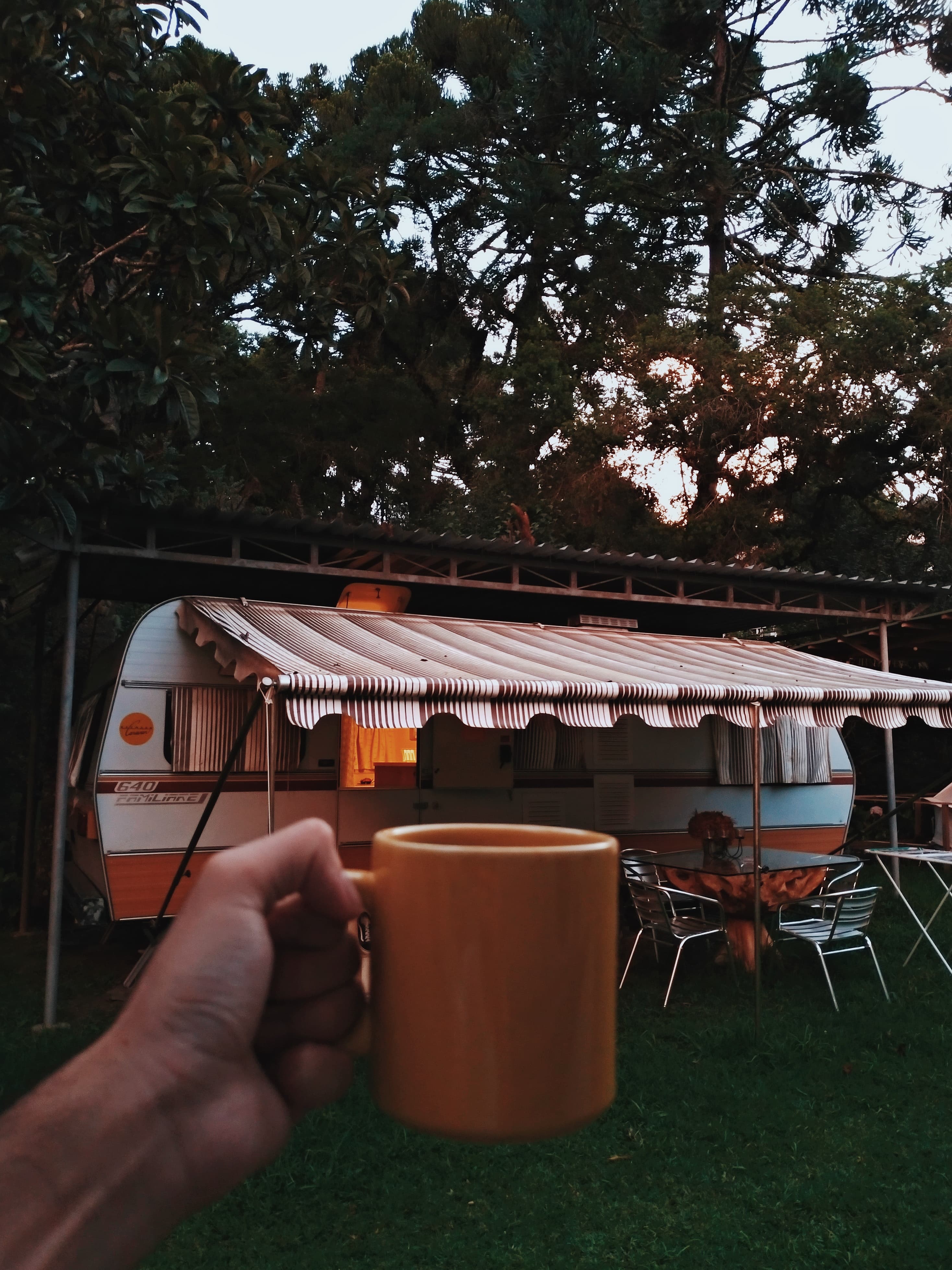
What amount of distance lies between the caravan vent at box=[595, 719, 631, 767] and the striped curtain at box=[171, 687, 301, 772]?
3398 millimetres

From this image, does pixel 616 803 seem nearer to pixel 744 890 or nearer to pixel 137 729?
pixel 744 890

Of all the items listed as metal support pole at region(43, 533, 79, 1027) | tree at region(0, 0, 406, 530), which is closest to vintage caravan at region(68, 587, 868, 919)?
metal support pole at region(43, 533, 79, 1027)

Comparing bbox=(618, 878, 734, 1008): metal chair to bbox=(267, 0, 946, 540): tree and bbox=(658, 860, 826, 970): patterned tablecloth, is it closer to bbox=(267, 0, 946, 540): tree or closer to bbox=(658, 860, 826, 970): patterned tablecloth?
bbox=(658, 860, 826, 970): patterned tablecloth

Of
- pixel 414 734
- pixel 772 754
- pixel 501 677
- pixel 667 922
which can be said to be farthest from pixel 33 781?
pixel 772 754

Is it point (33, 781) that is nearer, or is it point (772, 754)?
point (33, 781)

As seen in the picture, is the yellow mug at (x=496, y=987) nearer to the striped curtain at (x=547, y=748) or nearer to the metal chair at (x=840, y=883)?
the metal chair at (x=840, y=883)

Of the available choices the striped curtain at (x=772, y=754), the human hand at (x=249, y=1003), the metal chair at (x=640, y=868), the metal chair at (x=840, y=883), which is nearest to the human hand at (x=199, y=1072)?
the human hand at (x=249, y=1003)

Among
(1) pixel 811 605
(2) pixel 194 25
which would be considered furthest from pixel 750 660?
(2) pixel 194 25

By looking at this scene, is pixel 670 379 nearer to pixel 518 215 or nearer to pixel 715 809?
pixel 518 215

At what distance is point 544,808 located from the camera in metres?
9.44

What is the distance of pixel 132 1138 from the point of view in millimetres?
700

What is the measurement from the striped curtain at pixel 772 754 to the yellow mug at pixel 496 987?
9794mm

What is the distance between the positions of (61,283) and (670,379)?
11.7m

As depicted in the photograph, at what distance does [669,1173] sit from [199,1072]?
4.36 meters
